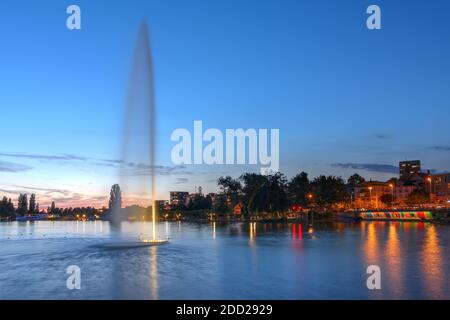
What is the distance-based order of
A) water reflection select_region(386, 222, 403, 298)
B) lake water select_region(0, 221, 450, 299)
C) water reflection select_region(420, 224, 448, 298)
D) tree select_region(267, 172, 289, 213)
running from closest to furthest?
lake water select_region(0, 221, 450, 299) < water reflection select_region(420, 224, 448, 298) < water reflection select_region(386, 222, 403, 298) < tree select_region(267, 172, 289, 213)

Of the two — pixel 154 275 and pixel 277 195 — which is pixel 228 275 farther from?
pixel 277 195

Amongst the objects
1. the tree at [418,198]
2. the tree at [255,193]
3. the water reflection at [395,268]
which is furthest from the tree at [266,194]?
the water reflection at [395,268]

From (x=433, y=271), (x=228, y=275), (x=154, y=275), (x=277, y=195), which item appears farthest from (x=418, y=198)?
(x=154, y=275)

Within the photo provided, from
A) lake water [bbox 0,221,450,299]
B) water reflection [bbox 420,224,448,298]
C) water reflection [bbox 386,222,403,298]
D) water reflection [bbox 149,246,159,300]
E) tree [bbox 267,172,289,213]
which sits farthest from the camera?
tree [bbox 267,172,289,213]

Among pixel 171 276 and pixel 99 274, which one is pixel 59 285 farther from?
pixel 171 276

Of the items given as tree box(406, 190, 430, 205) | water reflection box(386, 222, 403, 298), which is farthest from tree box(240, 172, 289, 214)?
water reflection box(386, 222, 403, 298)

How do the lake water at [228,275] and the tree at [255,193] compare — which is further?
the tree at [255,193]

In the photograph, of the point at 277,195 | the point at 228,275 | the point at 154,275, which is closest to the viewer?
the point at 154,275

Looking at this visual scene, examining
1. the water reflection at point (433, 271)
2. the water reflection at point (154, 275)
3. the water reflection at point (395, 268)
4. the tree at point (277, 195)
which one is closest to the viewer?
the water reflection at point (154, 275)

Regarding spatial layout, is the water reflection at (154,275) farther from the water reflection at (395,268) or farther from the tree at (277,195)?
the tree at (277,195)

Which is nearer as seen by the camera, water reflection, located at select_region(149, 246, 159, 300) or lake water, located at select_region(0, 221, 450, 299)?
lake water, located at select_region(0, 221, 450, 299)

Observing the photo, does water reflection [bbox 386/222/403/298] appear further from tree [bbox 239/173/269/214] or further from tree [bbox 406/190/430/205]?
tree [bbox 406/190/430/205]

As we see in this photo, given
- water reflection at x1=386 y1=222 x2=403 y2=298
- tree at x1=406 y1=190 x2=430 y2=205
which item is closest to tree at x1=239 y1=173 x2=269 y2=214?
tree at x1=406 y1=190 x2=430 y2=205
